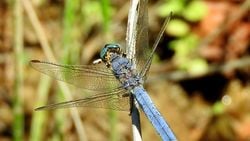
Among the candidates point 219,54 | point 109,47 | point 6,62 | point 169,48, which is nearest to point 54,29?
point 6,62

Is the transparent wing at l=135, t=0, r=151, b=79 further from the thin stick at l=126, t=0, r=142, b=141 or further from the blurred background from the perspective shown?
the blurred background

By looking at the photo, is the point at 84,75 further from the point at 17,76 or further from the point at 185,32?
the point at 185,32

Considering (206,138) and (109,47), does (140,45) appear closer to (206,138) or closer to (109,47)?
(109,47)

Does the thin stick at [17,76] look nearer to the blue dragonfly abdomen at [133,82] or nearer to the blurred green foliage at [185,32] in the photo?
the blue dragonfly abdomen at [133,82]

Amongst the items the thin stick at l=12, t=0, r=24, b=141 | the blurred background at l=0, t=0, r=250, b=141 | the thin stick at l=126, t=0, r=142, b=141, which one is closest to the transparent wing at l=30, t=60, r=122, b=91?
the thin stick at l=126, t=0, r=142, b=141

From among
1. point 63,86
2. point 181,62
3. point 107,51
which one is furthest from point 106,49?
point 181,62
